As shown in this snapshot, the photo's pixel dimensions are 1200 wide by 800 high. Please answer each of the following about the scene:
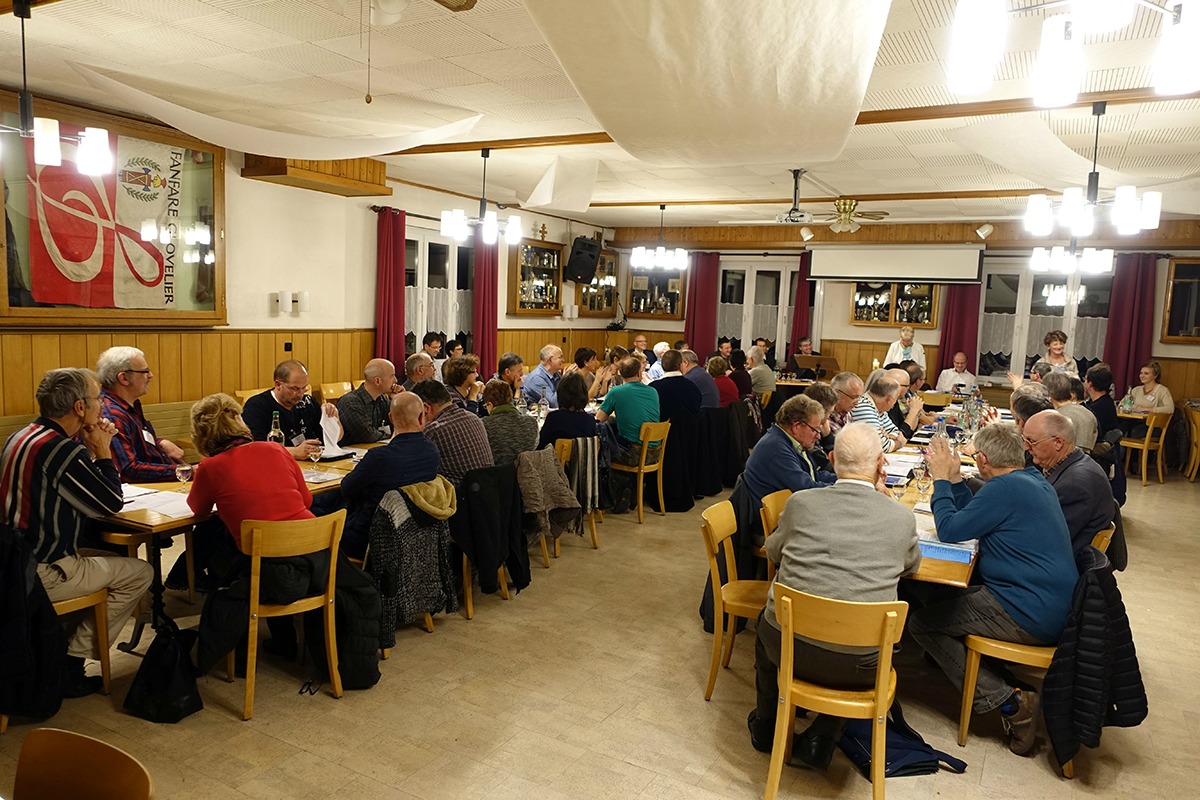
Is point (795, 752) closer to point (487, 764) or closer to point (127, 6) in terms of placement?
point (487, 764)

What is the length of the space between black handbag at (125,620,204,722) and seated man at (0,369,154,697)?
263 mm

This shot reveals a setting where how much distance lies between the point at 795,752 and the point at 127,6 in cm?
430

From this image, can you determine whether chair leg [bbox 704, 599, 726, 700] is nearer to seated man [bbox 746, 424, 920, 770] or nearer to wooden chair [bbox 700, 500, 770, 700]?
wooden chair [bbox 700, 500, 770, 700]

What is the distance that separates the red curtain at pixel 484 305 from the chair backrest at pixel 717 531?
6.98 metres

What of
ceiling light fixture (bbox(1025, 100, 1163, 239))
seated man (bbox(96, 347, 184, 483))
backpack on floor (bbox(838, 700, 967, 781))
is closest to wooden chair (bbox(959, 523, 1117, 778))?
backpack on floor (bbox(838, 700, 967, 781))

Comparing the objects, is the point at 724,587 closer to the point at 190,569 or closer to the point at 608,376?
the point at 190,569

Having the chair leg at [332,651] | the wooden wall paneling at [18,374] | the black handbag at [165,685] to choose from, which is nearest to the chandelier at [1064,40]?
the chair leg at [332,651]

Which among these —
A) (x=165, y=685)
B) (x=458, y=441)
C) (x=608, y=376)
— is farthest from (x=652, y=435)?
(x=165, y=685)

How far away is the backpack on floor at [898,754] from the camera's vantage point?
3008 mm

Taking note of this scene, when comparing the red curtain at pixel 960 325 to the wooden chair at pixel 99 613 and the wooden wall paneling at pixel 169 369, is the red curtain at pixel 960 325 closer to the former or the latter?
the wooden wall paneling at pixel 169 369

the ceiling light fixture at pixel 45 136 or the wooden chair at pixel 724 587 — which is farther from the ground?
the ceiling light fixture at pixel 45 136

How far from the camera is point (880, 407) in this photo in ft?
17.6

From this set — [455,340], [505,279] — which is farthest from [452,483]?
[505,279]

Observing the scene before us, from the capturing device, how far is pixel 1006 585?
10.2 feet
